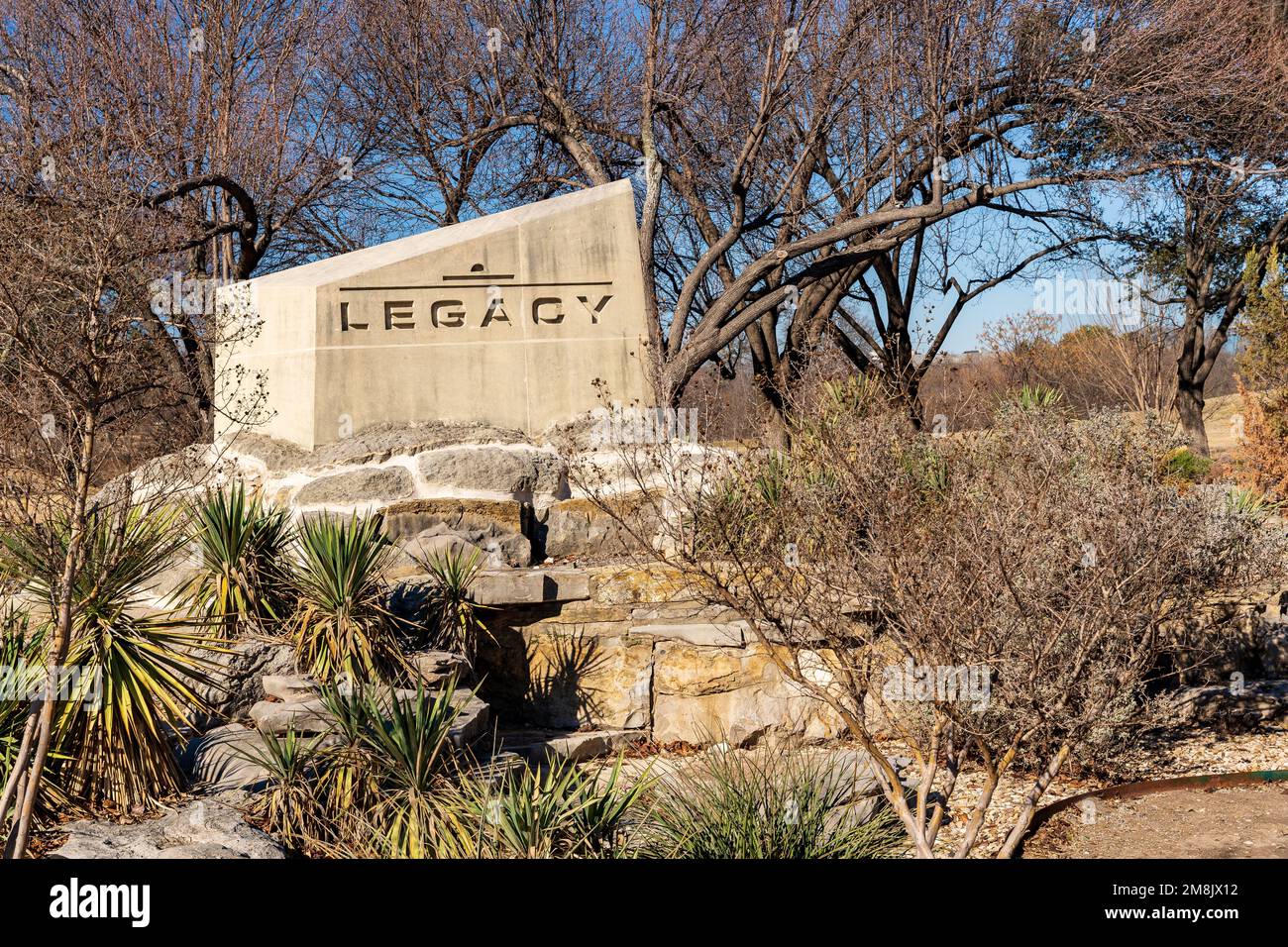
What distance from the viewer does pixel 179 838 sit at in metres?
4.68

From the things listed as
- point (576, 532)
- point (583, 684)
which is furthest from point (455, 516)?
point (583, 684)

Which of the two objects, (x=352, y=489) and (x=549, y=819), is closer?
(x=549, y=819)

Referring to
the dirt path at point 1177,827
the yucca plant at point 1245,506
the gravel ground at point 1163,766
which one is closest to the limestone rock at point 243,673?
the gravel ground at point 1163,766

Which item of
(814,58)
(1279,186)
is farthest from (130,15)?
(1279,186)

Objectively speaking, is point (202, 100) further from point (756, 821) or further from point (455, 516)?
point (756, 821)

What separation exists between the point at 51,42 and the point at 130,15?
125 cm

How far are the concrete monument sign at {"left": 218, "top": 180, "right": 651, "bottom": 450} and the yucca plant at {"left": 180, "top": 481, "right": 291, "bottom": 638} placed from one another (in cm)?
196

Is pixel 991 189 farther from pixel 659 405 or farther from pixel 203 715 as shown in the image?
pixel 203 715

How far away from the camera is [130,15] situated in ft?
51.3

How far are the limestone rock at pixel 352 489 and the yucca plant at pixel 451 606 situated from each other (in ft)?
4.29

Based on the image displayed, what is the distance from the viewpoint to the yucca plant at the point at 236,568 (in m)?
7.21

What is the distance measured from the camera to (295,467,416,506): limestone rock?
29.2ft

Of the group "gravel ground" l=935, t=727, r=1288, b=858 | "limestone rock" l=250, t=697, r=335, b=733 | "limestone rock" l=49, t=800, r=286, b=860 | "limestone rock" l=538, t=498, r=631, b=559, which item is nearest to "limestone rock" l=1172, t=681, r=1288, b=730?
"gravel ground" l=935, t=727, r=1288, b=858

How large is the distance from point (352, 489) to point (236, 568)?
5.60 feet
